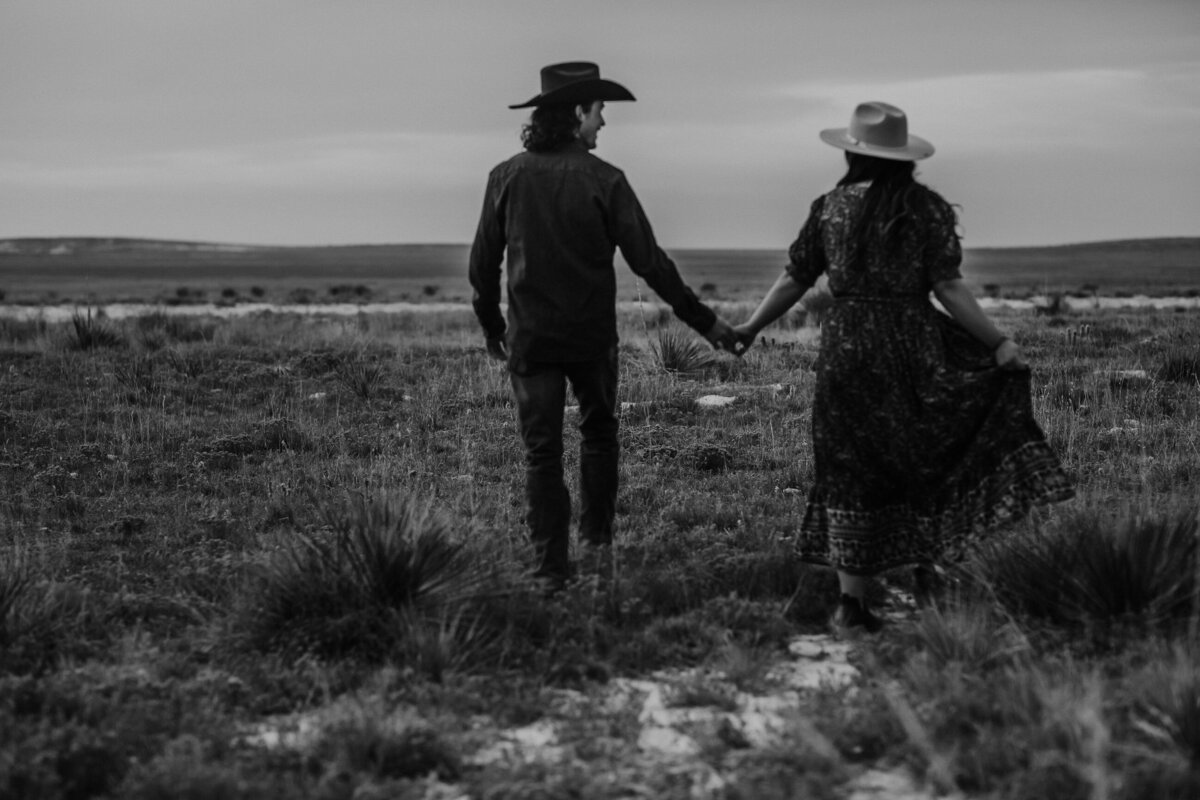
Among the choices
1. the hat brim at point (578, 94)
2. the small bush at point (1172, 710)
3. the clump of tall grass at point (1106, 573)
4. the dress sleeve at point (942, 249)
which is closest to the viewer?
the small bush at point (1172, 710)

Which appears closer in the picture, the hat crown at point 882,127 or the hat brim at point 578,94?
the hat crown at point 882,127

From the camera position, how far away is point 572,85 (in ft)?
18.2

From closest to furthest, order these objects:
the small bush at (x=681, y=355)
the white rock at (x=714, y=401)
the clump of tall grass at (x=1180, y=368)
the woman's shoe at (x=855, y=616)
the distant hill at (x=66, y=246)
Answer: the woman's shoe at (x=855, y=616) → the white rock at (x=714, y=401) → the clump of tall grass at (x=1180, y=368) → the small bush at (x=681, y=355) → the distant hill at (x=66, y=246)

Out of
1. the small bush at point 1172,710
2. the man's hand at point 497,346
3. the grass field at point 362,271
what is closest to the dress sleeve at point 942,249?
the small bush at point 1172,710

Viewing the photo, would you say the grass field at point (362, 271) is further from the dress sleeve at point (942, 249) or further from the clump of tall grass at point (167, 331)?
the dress sleeve at point (942, 249)

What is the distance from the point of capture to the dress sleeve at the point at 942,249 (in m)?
4.95

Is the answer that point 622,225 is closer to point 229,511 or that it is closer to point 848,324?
point 848,324

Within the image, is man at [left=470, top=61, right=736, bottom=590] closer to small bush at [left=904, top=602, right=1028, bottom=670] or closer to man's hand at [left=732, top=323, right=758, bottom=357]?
man's hand at [left=732, top=323, right=758, bottom=357]

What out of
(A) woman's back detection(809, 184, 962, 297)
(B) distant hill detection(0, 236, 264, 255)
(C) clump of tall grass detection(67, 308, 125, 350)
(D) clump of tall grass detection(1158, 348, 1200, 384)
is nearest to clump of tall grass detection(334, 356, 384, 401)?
(C) clump of tall grass detection(67, 308, 125, 350)

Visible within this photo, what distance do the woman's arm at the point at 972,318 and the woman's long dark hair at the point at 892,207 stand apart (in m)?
0.26

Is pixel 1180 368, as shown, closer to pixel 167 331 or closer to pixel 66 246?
pixel 167 331

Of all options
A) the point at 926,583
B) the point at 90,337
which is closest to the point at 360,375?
the point at 90,337

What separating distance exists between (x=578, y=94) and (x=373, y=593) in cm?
222

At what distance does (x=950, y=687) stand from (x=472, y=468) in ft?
15.8
